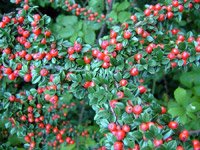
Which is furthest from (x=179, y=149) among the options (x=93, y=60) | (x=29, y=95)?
(x=29, y=95)

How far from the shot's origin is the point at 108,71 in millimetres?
2176

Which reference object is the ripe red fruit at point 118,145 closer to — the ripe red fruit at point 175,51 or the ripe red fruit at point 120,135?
the ripe red fruit at point 120,135

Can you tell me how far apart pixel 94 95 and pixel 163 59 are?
59 cm

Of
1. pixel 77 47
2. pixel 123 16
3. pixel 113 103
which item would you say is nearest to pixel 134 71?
pixel 113 103

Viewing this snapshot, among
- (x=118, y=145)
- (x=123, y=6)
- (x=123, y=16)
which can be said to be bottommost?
(x=118, y=145)

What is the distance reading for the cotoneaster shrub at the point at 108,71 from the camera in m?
1.88

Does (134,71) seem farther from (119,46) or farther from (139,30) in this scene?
(139,30)

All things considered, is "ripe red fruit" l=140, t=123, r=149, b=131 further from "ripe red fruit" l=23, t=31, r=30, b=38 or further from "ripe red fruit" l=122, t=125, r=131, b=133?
"ripe red fruit" l=23, t=31, r=30, b=38

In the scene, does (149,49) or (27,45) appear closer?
(149,49)

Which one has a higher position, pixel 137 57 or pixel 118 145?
pixel 137 57

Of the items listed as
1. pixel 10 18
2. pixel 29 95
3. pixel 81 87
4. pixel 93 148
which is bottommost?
pixel 93 148

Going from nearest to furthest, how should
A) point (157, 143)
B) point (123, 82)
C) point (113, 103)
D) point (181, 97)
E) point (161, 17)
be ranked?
point (157, 143) → point (113, 103) → point (123, 82) → point (161, 17) → point (181, 97)

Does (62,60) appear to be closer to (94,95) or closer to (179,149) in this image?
(94,95)

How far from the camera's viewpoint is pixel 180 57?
7.50 ft
